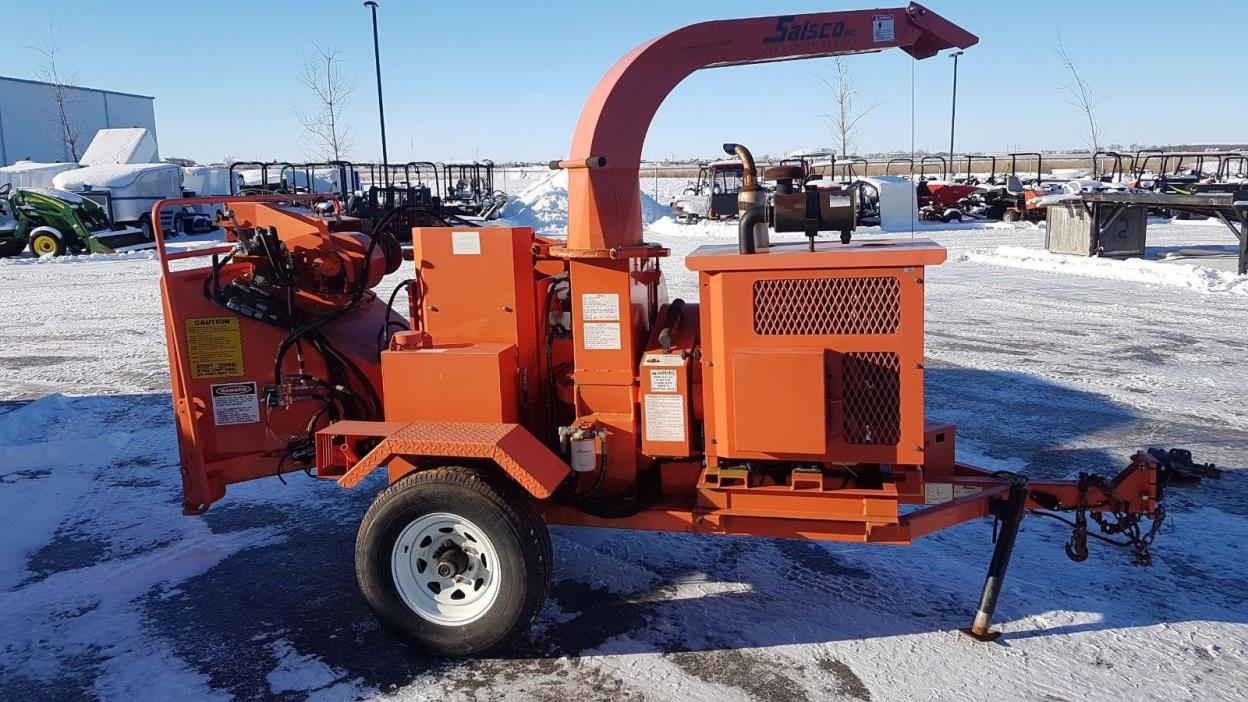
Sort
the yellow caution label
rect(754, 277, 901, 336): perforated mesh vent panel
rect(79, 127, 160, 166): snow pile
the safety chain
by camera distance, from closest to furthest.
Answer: rect(754, 277, 901, 336): perforated mesh vent panel < the safety chain < the yellow caution label < rect(79, 127, 160, 166): snow pile

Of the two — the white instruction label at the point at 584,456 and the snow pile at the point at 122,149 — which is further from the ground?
the snow pile at the point at 122,149

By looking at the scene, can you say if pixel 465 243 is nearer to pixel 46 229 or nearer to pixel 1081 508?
pixel 1081 508

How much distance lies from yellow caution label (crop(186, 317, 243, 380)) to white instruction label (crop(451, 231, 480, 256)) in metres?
1.41

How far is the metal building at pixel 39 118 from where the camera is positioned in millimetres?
60594

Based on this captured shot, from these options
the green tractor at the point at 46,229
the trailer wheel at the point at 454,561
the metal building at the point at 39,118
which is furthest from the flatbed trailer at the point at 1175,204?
the metal building at the point at 39,118

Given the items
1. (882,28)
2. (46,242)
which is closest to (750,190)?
(882,28)

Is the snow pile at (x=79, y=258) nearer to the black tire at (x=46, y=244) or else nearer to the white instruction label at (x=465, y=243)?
the black tire at (x=46, y=244)

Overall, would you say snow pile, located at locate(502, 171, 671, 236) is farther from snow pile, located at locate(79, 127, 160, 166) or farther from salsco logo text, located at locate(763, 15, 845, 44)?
salsco logo text, located at locate(763, 15, 845, 44)

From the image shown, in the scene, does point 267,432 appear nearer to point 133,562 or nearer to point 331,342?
point 331,342

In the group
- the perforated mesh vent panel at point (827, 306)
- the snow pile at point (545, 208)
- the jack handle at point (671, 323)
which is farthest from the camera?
the snow pile at point (545, 208)

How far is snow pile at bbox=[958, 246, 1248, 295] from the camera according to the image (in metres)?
14.5

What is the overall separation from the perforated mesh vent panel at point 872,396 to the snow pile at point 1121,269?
12886mm

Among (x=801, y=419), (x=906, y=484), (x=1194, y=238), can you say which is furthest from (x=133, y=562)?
(x=1194, y=238)

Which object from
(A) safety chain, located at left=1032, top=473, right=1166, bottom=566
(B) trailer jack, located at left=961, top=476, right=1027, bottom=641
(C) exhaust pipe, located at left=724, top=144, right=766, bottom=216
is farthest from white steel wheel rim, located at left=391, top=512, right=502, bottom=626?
(A) safety chain, located at left=1032, top=473, right=1166, bottom=566
